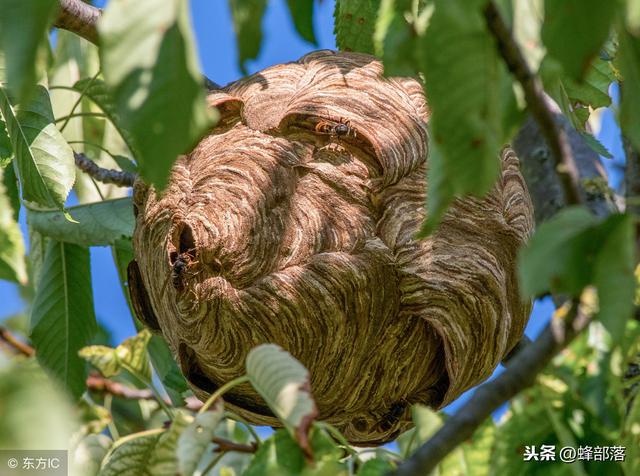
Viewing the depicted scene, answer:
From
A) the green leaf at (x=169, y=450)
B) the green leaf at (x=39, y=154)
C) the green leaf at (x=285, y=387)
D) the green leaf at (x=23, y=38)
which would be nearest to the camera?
the green leaf at (x=23, y=38)

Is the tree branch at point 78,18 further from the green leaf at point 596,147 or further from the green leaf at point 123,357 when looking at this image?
the green leaf at point 596,147

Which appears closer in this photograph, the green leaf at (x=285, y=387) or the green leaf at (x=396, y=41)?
the green leaf at (x=396, y=41)

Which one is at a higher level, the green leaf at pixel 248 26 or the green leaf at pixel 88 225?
the green leaf at pixel 248 26

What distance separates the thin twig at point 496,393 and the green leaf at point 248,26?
0.54m

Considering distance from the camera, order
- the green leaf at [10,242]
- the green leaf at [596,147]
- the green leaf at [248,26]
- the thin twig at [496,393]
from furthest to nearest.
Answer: the green leaf at [596,147] → the green leaf at [10,242] → the thin twig at [496,393] → the green leaf at [248,26]

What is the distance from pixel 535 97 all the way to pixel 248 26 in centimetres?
36

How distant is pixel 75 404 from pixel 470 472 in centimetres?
152

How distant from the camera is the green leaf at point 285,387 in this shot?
1535mm

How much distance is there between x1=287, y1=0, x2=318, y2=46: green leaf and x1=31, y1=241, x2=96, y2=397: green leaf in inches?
73.6

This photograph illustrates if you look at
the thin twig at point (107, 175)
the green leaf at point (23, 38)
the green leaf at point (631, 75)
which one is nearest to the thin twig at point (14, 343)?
the thin twig at point (107, 175)

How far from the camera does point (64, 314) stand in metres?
3.23

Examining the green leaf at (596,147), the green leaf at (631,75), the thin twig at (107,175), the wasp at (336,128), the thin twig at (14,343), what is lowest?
the thin twig at (14,343)

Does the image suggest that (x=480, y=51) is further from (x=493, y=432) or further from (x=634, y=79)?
(x=493, y=432)

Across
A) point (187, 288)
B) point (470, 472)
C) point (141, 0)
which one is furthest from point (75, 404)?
point (141, 0)
